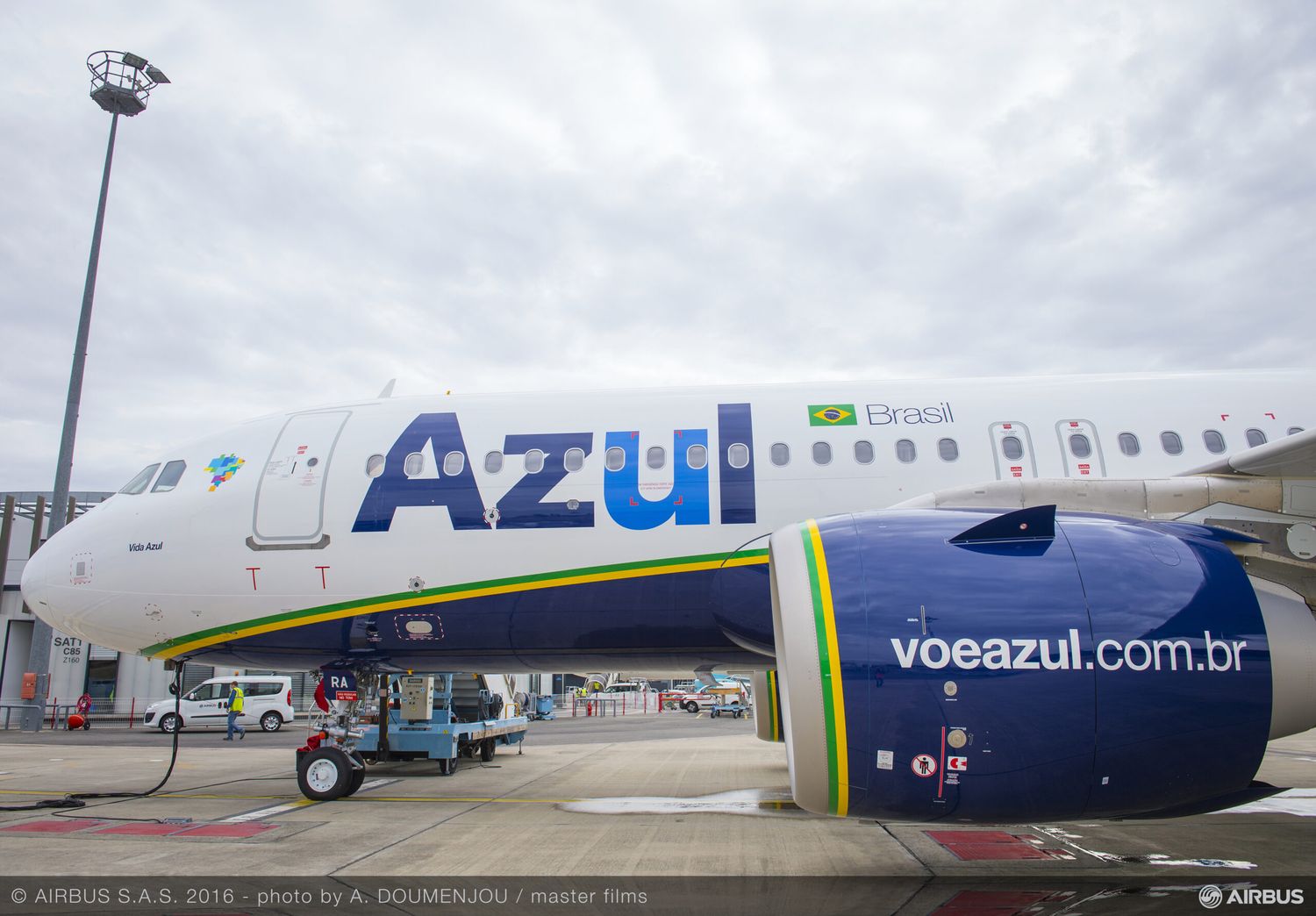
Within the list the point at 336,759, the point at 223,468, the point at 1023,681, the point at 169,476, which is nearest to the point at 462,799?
the point at 336,759

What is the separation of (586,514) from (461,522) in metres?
1.28

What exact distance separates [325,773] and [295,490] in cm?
327

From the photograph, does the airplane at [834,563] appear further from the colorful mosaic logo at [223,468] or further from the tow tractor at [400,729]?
the tow tractor at [400,729]

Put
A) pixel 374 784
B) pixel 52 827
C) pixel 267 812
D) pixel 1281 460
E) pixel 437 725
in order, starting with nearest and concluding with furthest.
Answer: pixel 1281 460 → pixel 52 827 → pixel 267 812 → pixel 374 784 → pixel 437 725

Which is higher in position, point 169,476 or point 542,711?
point 169,476

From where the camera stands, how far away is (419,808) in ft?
32.3

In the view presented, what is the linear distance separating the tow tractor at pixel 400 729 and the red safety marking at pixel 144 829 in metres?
1.69

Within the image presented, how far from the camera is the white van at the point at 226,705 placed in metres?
28.5

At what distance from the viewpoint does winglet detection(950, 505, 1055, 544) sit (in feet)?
17.7

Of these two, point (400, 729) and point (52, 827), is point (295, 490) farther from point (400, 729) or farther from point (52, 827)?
point (400, 729)

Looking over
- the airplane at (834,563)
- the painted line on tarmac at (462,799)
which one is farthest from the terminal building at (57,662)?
the airplane at (834,563)

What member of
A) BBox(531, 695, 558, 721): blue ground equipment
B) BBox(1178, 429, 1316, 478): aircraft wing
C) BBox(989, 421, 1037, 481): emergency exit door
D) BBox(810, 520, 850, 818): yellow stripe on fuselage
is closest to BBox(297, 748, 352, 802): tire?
BBox(810, 520, 850, 818): yellow stripe on fuselage

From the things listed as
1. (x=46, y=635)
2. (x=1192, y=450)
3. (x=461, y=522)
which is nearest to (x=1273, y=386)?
(x=1192, y=450)

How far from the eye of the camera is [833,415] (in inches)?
351
